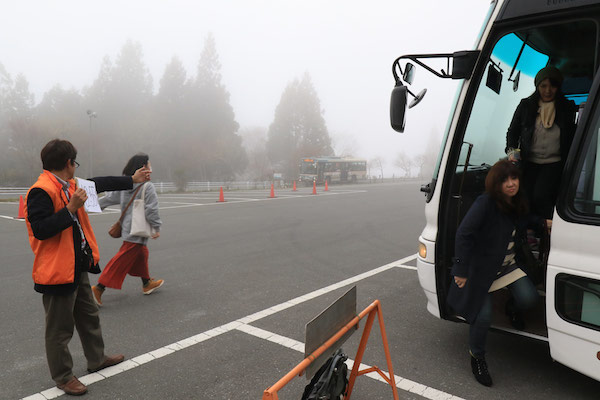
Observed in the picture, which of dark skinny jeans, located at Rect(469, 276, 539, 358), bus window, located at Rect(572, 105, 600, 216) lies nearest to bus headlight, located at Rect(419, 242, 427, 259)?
dark skinny jeans, located at Rect(469, 276, 539, 358)

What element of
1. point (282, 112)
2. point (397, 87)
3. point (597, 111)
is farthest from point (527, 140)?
point (282, 112)

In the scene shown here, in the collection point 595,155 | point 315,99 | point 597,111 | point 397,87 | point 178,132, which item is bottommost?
point 595,155

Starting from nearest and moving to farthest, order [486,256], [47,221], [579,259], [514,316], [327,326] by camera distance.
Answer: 1. [327,326]
2. [579,259]
3. [47,221]
4. [486,256]
5. [514,316]

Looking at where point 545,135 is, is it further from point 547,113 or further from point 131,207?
point 131,207

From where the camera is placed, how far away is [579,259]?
104 inches

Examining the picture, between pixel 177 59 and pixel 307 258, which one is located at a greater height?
pixel 177 59

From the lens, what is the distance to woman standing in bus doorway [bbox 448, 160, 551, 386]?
3.10m

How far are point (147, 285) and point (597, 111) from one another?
15.9 ft

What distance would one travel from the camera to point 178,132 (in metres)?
50.5

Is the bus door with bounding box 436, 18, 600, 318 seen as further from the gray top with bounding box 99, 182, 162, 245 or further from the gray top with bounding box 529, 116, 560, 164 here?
the gray top with bounding box 99, 182, 162, 245

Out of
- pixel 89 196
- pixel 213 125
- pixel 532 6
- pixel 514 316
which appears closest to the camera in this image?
pixel 532 6

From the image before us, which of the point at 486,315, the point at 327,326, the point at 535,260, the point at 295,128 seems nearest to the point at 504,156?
the point at 535,260

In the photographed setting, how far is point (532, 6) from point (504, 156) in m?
1.62

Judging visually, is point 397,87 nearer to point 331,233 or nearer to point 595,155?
point 595,155
